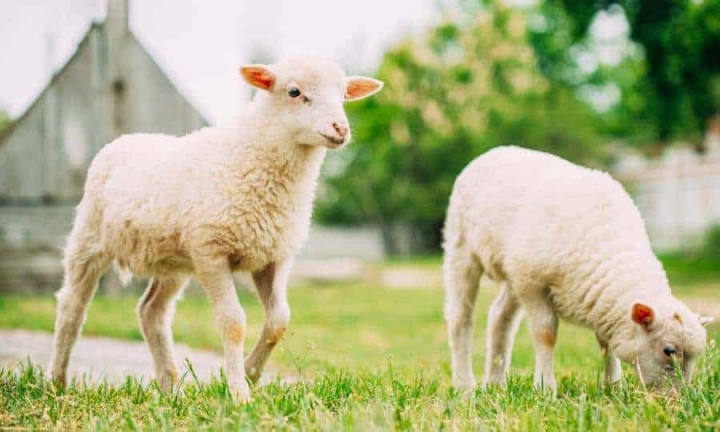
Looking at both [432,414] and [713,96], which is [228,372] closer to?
[432,414]

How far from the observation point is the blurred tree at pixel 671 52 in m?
14.9

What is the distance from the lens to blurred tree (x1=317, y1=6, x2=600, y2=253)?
34.3 meters

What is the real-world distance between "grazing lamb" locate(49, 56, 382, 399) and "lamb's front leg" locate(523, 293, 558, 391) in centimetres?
168

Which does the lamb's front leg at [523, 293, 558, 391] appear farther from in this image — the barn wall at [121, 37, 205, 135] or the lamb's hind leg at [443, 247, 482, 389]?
the barn wall at [121, 37, 205, 135]

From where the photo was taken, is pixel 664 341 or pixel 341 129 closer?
pixel 341 129

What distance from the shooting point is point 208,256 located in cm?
413

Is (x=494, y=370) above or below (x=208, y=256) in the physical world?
below

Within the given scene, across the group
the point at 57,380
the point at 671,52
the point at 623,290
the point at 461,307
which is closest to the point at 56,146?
the point at 57,380

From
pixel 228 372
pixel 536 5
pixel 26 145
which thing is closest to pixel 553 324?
pixel 228 372

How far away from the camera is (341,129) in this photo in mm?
4082

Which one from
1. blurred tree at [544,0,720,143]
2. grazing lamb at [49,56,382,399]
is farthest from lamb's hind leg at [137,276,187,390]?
blurred tree at [544,0,720,143]

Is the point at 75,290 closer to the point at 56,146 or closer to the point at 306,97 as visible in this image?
the point at 306,97

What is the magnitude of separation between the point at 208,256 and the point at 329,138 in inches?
36.8

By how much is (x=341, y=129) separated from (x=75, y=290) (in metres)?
2.16
